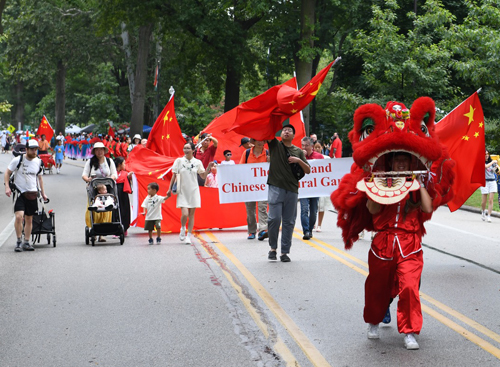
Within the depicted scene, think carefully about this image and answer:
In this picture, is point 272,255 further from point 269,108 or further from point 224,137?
point 224,137

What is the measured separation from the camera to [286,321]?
7.59 m

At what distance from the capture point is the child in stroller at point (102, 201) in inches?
536

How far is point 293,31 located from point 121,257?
24.6m

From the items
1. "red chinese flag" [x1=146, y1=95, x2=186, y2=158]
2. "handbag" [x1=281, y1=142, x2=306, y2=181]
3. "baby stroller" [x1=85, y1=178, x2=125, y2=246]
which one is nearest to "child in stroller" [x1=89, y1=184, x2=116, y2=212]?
"baby stroller" [x1=85, y1=178, x2=125, y2=246]

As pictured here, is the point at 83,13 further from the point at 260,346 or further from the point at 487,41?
the point at 260,346

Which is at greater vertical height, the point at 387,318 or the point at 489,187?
the point at 489,187

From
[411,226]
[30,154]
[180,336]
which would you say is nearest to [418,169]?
[411,226]

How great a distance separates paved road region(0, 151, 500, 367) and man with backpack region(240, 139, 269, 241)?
0.60m

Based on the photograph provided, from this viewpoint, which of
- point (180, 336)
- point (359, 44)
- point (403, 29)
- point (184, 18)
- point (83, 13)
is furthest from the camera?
point (83, 13)

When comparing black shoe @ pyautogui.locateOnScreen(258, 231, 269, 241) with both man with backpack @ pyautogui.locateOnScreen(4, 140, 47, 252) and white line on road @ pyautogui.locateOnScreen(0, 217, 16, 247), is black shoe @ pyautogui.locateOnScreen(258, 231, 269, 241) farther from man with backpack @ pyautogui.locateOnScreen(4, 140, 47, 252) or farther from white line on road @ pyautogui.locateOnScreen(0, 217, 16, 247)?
white line on road @ pyautogui.locateOnScreen(0, 217, 16, 247)

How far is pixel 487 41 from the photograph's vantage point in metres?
23.1

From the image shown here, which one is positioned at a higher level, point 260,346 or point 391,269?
point 391,269

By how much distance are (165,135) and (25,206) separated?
18.4ft

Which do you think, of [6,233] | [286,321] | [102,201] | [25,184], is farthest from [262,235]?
[286,321]
